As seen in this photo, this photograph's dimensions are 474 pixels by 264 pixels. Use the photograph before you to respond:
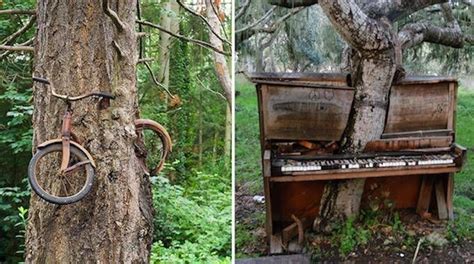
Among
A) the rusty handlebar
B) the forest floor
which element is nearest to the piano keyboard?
the forest floor

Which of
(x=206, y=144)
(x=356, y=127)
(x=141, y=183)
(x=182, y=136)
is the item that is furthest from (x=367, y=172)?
(x=206, y=144)

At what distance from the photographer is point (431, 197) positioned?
143cm

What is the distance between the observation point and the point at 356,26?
4.12ft

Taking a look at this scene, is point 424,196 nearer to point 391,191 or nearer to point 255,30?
point 391,191

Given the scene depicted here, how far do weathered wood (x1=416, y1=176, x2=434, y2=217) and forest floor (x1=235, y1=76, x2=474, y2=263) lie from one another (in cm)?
3

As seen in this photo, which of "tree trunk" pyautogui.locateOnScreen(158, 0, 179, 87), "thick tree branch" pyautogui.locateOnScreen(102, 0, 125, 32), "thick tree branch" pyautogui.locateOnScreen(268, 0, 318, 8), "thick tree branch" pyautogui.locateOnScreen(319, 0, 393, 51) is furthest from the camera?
"tree trunk" pyautogui.locateOnScreen(158, 0, 179, 87)

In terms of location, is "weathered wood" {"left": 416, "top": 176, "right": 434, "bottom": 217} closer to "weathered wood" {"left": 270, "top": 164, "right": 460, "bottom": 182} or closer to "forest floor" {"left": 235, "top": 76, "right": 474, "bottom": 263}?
"forest floor" {"left": 235, "top": 76, "right": 474, "bottom": 263}

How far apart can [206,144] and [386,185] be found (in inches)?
148

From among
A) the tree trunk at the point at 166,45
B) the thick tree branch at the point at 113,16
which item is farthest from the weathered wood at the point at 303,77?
the tree trunk at the point at 166,45

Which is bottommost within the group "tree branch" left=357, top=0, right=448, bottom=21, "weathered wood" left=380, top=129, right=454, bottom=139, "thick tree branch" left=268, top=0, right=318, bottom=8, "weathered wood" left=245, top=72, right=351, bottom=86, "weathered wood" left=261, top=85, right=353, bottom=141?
"weathered wood" left=380, top=129, right=454, bottom=139

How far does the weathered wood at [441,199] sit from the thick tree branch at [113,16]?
979 mm

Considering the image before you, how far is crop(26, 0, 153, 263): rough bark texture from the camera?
1155 mm

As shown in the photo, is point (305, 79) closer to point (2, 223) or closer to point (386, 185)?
point (386, 185)

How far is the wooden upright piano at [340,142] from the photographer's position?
1.29 m
